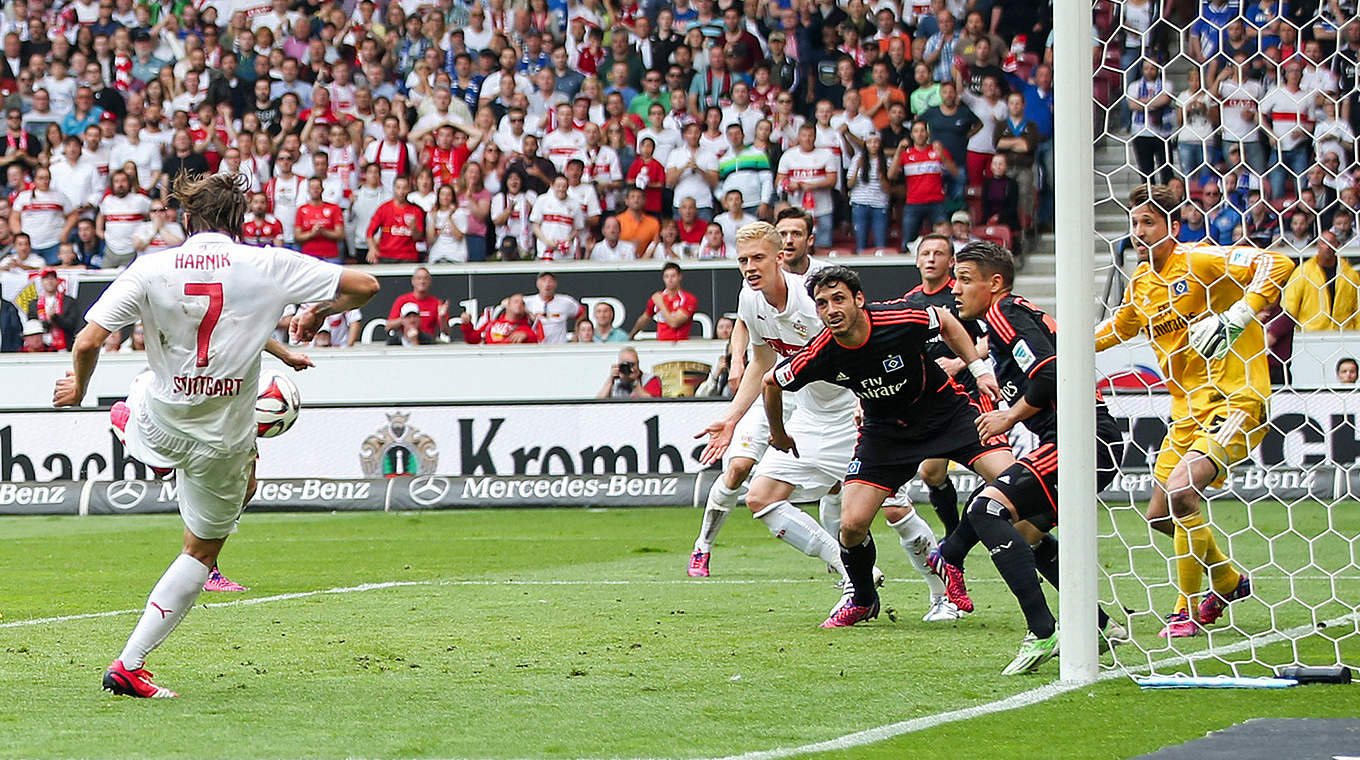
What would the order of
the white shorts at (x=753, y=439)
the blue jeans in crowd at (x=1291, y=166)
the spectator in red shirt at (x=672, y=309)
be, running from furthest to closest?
1. the spectator in red shirt at (x=672, y=309)
2. the white shorts at (x=753, y=439)
3. the blue jeans in crowd at (x=1291, y=166)

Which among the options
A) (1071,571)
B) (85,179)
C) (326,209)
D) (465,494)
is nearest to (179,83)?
(85,179)

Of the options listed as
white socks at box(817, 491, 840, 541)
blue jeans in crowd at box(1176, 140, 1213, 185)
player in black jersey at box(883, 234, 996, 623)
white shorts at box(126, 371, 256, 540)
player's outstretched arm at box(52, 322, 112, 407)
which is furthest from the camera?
white socks at box(817, 491, 840, 541)

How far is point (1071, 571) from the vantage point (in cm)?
664

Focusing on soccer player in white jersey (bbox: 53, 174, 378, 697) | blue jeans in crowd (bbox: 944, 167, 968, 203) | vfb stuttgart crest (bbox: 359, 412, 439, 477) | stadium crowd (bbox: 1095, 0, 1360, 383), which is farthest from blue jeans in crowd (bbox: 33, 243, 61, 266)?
soccer player in white jersey (bbox: 53, 174, 378, 697)

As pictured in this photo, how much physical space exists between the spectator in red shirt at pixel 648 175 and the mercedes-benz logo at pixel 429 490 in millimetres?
4927

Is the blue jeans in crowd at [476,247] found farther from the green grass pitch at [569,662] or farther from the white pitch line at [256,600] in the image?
the white pitch line at [256,600]

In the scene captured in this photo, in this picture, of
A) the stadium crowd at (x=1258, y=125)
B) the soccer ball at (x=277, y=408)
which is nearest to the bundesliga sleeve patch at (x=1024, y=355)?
the stadium crowd at (x=1258, y=125)

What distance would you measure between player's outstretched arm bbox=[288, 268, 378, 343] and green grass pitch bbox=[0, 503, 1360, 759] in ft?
4.32

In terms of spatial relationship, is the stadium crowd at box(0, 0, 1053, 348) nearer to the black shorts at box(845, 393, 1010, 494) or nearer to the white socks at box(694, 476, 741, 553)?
the white socks at box(694, 476, 741, 553)

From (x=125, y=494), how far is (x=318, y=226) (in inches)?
186

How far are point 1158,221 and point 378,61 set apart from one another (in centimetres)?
1722

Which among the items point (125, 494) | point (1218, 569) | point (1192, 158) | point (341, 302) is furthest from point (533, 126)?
point (341, 302)

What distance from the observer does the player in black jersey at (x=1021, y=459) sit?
7.18m

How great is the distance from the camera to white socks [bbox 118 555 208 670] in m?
6.60
